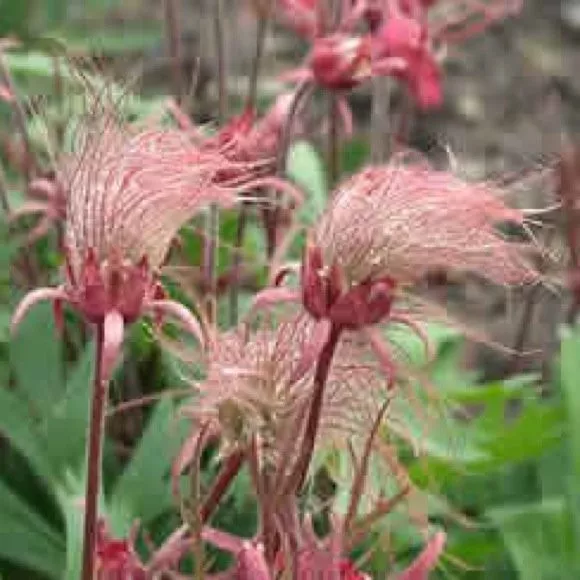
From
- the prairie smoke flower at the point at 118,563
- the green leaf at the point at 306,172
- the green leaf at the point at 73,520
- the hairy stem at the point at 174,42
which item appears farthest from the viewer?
the green leaf at the point at 306,172

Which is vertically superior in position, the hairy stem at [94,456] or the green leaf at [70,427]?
the hairy stem at [94,456]

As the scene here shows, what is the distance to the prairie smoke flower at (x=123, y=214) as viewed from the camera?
1338 mm

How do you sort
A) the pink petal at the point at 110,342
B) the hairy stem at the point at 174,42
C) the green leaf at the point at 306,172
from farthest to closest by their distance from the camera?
1. the green leaf at the point at 306,172
2. the hairy stem at the point at 174,42
3. the pink petal at the point at 110,342

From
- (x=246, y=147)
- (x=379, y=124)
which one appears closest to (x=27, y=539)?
(x=246, y=147)

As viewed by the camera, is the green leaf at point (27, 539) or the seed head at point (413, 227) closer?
the seed head at point (413, 227)

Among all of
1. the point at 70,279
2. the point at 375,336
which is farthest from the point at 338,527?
the point at 70,279

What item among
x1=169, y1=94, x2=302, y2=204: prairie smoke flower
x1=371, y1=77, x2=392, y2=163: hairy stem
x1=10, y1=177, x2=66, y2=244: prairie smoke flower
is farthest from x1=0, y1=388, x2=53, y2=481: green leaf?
x1=371, y1=77, x2=392, y2=163: hairy stem

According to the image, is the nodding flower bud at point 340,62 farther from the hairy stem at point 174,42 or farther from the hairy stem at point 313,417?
the hairy stem at point 313,417

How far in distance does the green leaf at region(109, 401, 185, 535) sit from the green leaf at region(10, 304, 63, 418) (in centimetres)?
15

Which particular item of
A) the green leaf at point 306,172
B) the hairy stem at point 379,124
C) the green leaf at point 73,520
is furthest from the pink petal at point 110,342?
the green leaf at point 306,172

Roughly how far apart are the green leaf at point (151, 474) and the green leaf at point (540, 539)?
1.15ft

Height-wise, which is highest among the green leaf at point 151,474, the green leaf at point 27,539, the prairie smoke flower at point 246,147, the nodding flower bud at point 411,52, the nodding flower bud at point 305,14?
the nodding flower bud at point 305,14

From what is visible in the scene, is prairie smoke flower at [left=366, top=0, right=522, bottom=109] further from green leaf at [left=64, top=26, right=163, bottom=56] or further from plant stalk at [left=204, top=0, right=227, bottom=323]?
green leaf at [left=64, top=26, right=163, bottom=56]

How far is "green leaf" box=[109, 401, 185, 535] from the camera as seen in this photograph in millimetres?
1863
